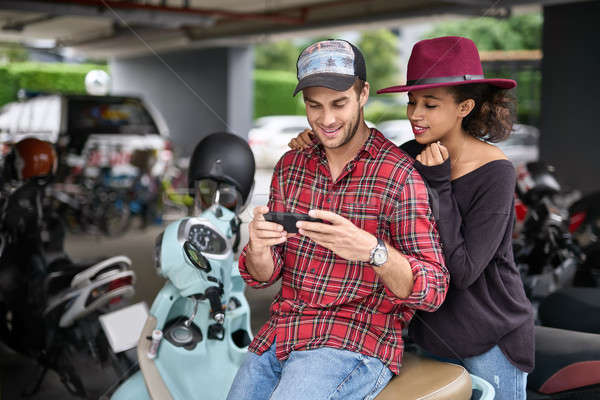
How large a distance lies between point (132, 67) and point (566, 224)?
13.1 meters

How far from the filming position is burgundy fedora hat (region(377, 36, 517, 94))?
1.70 meters

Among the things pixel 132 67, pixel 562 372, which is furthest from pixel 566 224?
pixel 132 67

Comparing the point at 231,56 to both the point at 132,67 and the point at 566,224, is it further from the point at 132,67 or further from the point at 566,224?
the point at 566,224

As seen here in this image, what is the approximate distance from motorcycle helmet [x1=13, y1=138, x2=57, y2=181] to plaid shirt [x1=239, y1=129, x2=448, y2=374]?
1.87 m

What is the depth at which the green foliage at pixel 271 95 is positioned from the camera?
17.4 metres

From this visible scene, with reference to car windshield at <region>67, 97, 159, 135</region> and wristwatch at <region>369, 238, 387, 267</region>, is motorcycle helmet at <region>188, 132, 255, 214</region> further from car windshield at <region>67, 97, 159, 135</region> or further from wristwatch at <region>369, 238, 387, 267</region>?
car windshield at <region>67, 97, 159, 135</region>

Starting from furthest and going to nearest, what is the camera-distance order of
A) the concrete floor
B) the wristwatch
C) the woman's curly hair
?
the concrete floor → the woman's curly hair → the wristwatch

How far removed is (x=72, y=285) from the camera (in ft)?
9.84

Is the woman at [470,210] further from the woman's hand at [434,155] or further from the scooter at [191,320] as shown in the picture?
the scooter at [191,320]

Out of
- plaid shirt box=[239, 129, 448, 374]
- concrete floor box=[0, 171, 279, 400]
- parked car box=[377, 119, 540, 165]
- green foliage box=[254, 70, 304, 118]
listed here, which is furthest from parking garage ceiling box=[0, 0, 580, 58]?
green foliage box=[254, 70, 304, 118]

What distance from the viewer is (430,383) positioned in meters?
1.62

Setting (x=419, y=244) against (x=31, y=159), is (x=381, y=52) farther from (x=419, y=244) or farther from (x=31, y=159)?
(x=419, y=244)

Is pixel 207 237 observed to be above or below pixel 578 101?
below

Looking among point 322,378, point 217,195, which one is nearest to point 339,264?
point 322,378
